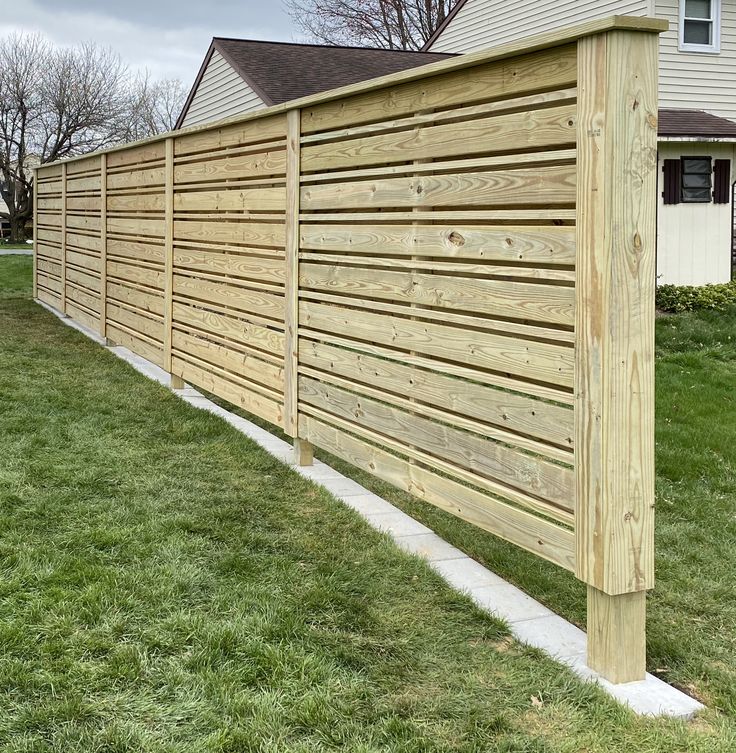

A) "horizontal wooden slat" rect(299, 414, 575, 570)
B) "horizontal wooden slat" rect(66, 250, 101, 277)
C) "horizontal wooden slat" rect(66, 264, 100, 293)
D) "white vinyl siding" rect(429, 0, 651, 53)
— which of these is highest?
"white vinyl siding" rect(429, 0, 651, 53)

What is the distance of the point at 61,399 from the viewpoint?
7012 millimetres

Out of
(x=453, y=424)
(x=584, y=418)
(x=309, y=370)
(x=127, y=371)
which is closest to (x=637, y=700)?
(x=584, y=418)

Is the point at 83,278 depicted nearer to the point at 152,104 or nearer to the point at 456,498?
the point at 456,498

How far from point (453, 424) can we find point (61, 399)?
4.19 meters

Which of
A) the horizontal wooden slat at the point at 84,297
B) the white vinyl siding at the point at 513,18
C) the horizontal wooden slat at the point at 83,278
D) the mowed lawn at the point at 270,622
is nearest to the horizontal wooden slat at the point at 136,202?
the horizontal wooden slat at the point at 83,278

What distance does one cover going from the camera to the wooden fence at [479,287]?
9.39ft

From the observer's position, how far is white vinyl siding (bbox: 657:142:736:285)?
47.2 ft

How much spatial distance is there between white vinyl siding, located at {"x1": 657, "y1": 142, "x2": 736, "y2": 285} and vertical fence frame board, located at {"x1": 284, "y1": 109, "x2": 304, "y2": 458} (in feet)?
33.2

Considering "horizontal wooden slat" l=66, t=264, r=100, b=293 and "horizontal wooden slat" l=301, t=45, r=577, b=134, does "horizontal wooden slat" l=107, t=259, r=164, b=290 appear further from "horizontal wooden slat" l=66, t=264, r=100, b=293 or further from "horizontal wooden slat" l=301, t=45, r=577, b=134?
"horizontal wooden slat" l=301, t=45, r=577, b=134

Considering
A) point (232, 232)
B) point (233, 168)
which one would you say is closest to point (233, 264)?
point (232, 232)

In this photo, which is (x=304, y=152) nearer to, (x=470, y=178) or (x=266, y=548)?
(x=470, y=178)

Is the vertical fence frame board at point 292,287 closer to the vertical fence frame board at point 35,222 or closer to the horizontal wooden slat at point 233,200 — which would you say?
the horizontal wooden slat at point 233,200

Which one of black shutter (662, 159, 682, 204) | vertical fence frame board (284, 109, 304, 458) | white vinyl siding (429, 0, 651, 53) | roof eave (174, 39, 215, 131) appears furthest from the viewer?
roof eave (174, 39, 215, 131)

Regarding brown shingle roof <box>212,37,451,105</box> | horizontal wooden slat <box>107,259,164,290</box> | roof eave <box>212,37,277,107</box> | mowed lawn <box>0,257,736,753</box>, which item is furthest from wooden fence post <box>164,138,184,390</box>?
brown shingle roof <box>212,37,451,105</box>
